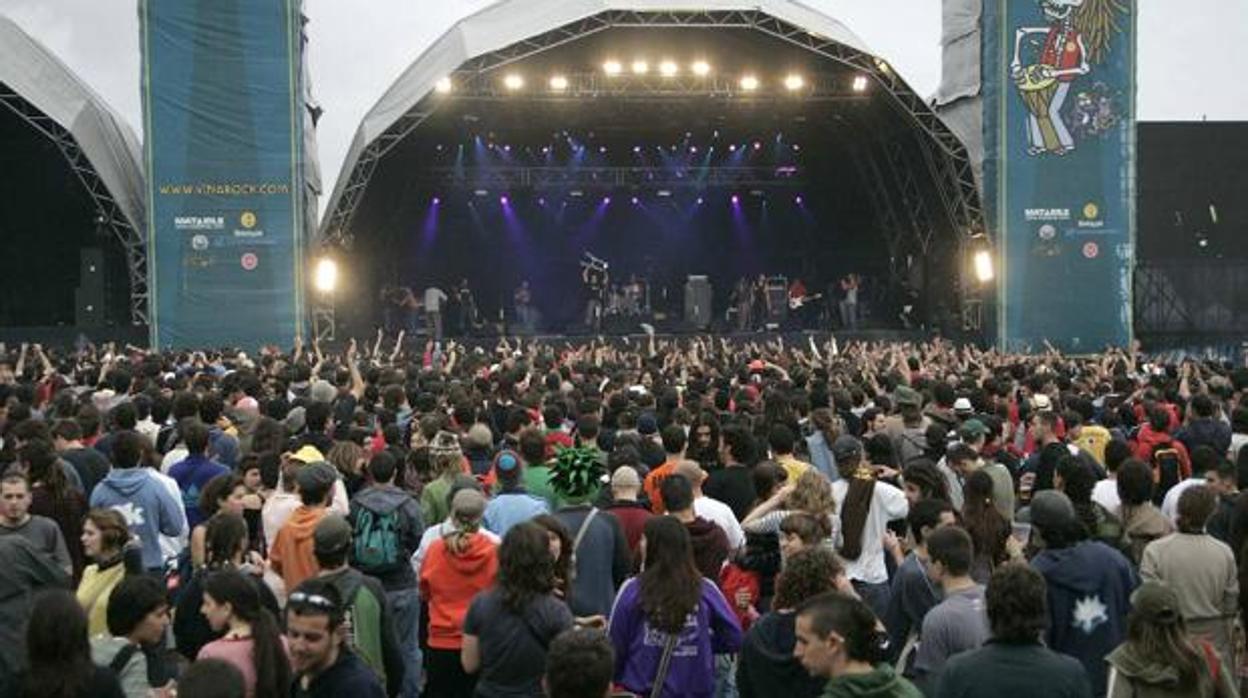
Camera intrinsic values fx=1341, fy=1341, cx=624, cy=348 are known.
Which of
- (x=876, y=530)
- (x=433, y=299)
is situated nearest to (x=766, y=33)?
(x=433, y=299)

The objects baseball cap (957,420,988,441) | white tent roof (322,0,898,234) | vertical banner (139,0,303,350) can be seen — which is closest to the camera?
baseball cap (957,420,988,441)

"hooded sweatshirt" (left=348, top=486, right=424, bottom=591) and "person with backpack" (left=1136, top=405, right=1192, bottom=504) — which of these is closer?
"hooded sweatshirt" (left=348, top=486, right=424, bottom=591)

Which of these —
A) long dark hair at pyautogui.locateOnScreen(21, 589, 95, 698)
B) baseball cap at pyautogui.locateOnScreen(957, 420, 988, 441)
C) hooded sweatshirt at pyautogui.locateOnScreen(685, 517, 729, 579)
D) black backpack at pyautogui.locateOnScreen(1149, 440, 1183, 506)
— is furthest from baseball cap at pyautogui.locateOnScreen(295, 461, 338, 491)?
black backpack at pyautogui.locateOnScreen(1149, 440, 1183, 506)

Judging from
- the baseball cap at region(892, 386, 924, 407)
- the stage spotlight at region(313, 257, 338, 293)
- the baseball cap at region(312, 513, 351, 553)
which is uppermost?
the stage spotlight at region(313, 257, 338, 293)

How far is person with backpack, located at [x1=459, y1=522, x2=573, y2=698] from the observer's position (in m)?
4.89

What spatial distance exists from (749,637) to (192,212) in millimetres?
21521

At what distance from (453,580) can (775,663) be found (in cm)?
185

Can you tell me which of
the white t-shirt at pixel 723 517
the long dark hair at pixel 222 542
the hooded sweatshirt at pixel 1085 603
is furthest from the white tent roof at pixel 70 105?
the hooded sweatshirt at pixel 1085 603

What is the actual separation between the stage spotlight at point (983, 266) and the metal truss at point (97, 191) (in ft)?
52.4

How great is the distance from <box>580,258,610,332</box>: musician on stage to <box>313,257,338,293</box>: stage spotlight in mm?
8001

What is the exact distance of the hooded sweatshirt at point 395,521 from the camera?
20.8 ft

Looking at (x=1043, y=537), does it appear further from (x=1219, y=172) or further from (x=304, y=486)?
(x=1219, y=172)

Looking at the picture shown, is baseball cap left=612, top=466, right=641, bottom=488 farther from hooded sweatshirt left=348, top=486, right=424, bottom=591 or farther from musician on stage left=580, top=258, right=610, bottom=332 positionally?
musician on stage left=580, top=258, right=610, bottom=332

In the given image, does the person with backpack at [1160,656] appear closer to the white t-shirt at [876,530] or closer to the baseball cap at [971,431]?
the white t-shirt at [876,530]
